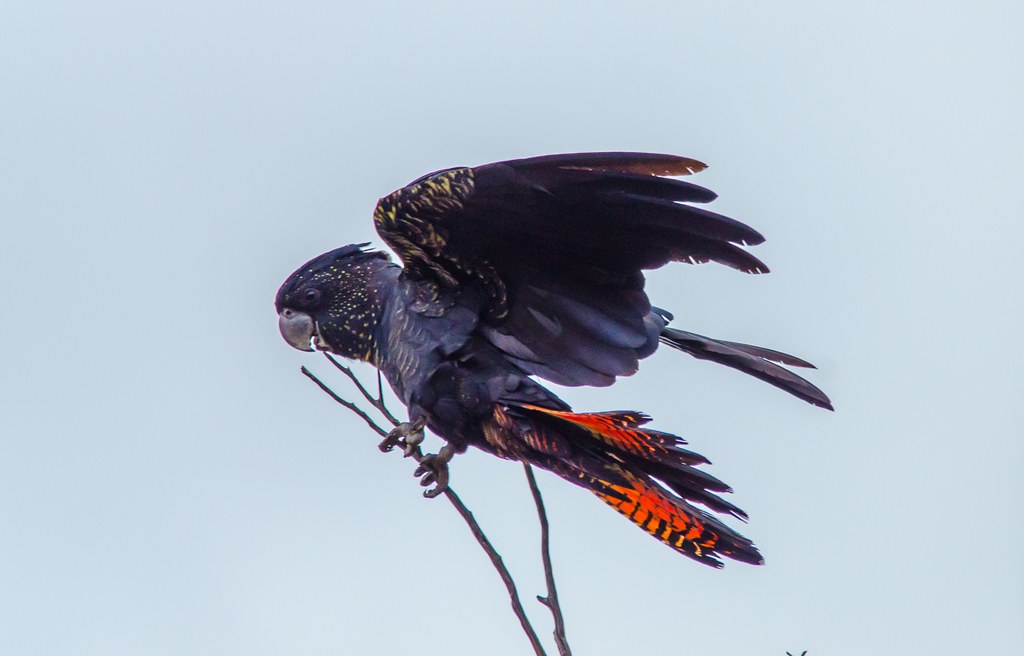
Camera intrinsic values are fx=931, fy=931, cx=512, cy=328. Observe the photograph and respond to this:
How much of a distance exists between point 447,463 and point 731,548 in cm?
58

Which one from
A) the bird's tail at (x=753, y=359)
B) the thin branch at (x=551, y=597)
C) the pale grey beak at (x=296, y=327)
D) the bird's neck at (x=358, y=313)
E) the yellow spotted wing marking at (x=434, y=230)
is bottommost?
the thin branch at (x=551, y=597)

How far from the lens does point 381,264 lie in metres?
2.12

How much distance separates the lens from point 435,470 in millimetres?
1894

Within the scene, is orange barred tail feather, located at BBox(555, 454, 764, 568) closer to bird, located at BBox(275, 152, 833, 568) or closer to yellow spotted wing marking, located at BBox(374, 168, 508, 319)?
bird, located at BBox(275, 152, 833, 568)

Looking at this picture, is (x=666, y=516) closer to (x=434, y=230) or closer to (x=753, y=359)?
(x=753, y=359)

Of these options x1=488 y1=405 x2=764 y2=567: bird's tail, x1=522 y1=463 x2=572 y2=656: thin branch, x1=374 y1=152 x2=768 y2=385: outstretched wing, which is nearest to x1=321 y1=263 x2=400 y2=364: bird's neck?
x1=374 y1=152 x2=768 y2=385: outstretched wing

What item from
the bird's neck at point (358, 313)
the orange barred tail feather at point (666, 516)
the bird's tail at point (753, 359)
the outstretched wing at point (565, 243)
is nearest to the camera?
the outstretched wing at point (565, 243)

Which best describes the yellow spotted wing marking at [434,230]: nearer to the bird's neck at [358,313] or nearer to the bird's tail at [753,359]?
the bird's neck at [358,313]

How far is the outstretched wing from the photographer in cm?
166

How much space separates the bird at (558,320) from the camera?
168cm

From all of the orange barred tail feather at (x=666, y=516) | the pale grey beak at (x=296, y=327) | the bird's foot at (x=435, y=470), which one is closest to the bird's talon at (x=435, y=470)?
the bird's foot at (x=435, y=470)

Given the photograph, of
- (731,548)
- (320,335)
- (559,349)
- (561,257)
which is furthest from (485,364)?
(731,548)

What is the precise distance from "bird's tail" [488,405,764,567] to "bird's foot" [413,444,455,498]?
0.13 m

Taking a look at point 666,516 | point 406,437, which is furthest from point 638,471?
point 406,437
